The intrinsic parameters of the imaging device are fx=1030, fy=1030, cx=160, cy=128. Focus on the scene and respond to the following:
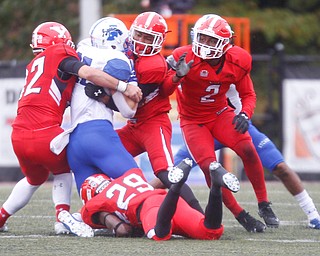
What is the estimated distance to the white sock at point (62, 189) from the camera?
261 inches

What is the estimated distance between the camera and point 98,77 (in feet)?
21.1

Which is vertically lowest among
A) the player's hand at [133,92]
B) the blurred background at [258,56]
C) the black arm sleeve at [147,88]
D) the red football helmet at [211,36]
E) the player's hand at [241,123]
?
the blurred background at [258,56]

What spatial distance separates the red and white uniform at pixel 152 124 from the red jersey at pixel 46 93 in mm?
531

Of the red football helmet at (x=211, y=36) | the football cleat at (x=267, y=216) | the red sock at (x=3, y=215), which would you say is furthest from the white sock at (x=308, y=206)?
the red sock at (x=3, y=215)

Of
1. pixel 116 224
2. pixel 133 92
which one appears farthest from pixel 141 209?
pixel 133 92

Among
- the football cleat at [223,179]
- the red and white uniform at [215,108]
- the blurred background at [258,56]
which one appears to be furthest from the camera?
the blurred background at [258,56]

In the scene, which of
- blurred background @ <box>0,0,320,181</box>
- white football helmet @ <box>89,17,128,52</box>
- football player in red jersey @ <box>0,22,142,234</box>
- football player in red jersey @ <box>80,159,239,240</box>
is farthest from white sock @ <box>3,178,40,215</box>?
blurred background @ <box>0,0,320,181</box>

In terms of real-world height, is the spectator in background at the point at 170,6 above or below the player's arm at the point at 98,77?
below

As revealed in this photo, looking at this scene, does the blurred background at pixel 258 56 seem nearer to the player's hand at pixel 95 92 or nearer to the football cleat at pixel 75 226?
the player's hand at pixel 95 92

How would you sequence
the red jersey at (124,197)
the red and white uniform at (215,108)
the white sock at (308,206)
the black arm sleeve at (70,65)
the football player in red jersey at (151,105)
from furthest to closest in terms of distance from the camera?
the white sock at (308,206), the red and white uniform at (215,108), the football player in red jersey at (151,105), the black arm sleeve at (70,65), the red jersey at (124,197)

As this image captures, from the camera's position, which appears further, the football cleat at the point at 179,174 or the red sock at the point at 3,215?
the red sock at the point at 3,215

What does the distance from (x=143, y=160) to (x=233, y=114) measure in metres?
4.41

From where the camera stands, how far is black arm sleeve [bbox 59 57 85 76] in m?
6.47

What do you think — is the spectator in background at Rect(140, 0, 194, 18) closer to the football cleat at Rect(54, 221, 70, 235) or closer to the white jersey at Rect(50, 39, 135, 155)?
the white jersey at Rect(50, 39, 135, 155)
